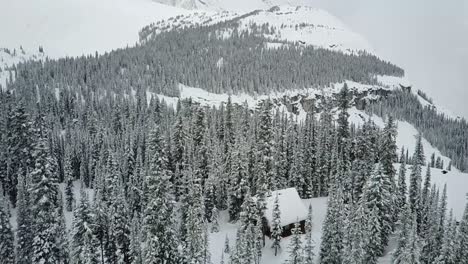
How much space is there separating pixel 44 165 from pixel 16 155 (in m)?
32.5

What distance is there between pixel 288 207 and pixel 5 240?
117ft

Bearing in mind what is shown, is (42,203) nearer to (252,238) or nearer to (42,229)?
(42,229)

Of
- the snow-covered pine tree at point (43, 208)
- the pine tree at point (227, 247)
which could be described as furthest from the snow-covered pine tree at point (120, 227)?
the pine tree at point (227, 247)

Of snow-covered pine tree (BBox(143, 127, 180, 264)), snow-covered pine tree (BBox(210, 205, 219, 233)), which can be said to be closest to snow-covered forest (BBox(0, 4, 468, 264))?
snow-covered pine tree (BBox(143, 127, 180, 264))

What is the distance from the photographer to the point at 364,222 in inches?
1877

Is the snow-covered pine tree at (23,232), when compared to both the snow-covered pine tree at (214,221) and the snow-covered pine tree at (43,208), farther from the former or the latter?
the snow-covered pine tree at (214,221)

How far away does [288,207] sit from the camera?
6175cm

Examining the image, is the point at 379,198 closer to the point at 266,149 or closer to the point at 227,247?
the point at 266,149

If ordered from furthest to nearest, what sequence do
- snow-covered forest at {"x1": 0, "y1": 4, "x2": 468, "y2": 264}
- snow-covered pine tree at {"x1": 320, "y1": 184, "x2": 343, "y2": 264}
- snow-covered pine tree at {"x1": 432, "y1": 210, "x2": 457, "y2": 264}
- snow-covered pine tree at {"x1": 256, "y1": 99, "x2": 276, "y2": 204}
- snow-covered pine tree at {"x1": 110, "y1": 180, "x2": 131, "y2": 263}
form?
snow-covered pine tree at {"x1": 256, "y1": 99, "x2": 276, "y2": 204}, snow-covered pine tree at {"x1": 110, "y1": 180, "x2": 131, "y2": 263}, snow-covered pine tree at {"x1": 320, "y1": 184, "x2": 343, "y2": 264}, snow-covered pine tree at {"x1": 432, "y1": 210, "x2": 457, "y2": 264}, snow-covered forest at {"x1": 0, "y1": 4, "x2": 468, "y2": 264}

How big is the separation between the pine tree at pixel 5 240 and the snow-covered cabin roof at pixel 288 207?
104 ft

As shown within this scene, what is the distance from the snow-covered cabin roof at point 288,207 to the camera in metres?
60.8

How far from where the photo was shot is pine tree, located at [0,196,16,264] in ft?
157

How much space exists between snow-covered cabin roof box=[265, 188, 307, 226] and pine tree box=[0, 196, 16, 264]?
3181 cm

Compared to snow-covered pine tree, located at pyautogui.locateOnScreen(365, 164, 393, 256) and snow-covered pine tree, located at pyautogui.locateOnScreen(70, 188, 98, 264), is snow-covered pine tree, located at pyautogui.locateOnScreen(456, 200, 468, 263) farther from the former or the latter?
snow-covered pine tree, located at pyautogui.locateOnScreen(70, 188, 98, 264)
